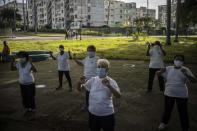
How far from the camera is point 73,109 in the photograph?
9.77 m

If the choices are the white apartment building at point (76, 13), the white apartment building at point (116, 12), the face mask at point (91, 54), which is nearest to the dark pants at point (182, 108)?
the face mask at point (91, 54)

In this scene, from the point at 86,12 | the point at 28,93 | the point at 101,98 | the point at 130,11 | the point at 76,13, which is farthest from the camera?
the point at 130,11

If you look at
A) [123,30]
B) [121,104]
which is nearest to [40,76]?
[121,104]

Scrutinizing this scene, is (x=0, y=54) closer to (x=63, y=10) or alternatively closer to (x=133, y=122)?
(x=133, y=122)

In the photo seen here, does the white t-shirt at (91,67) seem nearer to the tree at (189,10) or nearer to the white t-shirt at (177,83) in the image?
the white t-shirt at (177,83)

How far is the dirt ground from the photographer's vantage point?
8320 millimetres

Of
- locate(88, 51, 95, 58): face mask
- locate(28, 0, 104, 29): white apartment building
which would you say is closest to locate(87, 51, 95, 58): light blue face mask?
locate(88, 51, 95, 58): face mask

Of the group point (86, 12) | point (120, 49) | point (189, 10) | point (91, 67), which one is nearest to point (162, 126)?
point (91, 67)

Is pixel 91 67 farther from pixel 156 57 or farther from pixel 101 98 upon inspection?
pixel 156 57

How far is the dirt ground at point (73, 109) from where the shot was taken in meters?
8.32

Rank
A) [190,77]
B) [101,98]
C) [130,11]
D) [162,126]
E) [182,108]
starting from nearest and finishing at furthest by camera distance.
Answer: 1. [101,98]
2. [190,77]
3. [182,108]
4. [162,126]
5. [130,11]

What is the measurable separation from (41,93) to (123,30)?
79002 millimetres

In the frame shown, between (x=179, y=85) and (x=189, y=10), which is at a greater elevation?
(x=189, y=10)

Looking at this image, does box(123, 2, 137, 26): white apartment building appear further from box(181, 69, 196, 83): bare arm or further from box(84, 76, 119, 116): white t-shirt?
box(84, 76, 119, 116): white t-shirt
